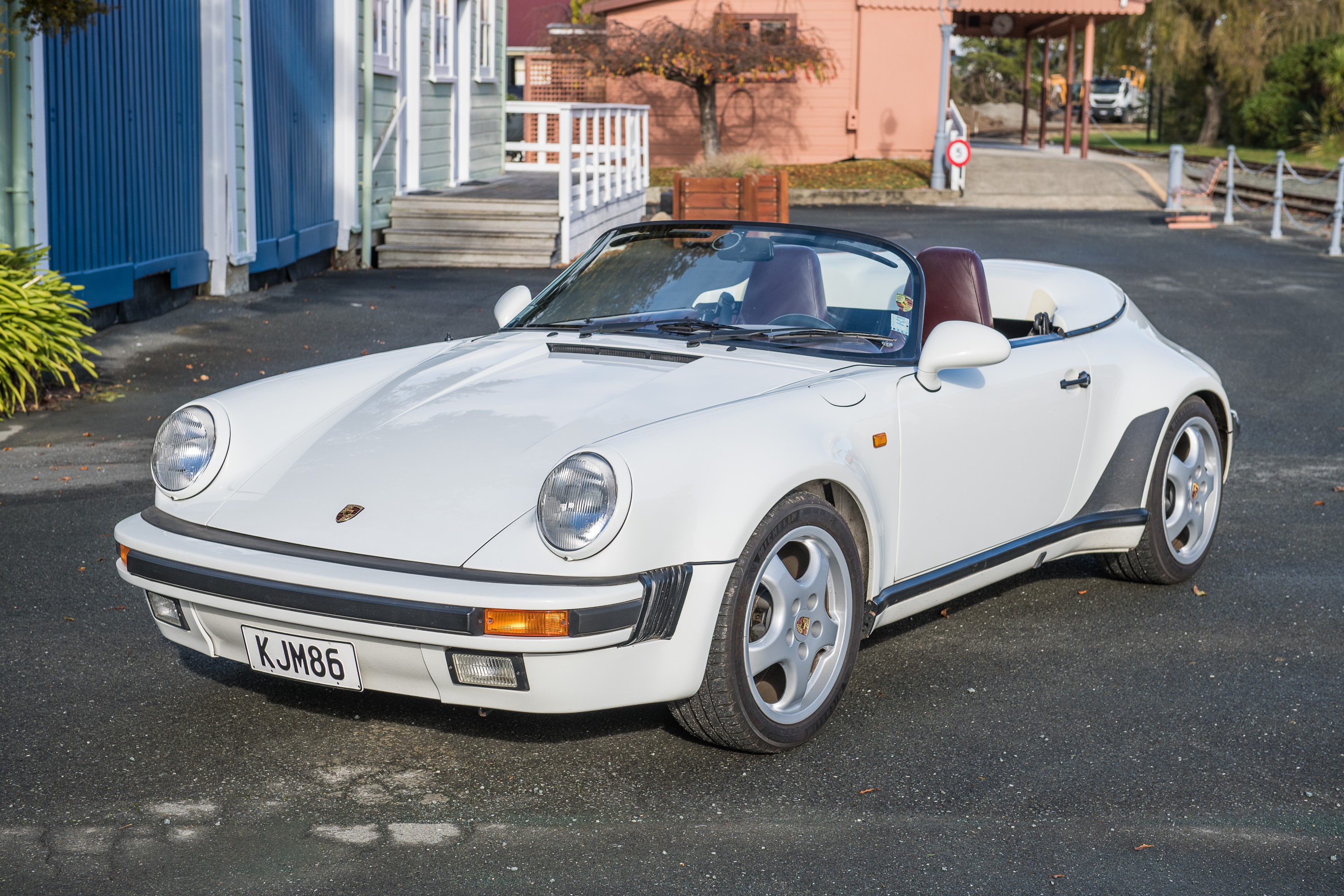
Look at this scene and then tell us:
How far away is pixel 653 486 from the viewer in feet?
11.5

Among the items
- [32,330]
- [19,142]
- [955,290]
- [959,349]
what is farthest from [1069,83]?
[959,349]

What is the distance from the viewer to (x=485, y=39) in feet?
75.9

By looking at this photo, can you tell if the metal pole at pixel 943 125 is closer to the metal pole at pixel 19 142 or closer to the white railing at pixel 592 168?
the white railing at pixel 592 168

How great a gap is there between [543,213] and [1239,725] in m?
14.3

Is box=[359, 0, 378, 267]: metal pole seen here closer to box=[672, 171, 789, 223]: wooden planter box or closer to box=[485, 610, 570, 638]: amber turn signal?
box=[672, 171, 789, 223]: wooden planter box

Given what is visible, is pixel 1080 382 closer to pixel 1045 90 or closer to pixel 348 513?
pixel 348 513

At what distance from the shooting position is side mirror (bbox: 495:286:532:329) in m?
5.30

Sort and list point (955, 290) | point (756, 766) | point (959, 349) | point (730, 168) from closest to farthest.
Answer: point (756, 766) < point (959, 349) < point (955, 290) < point (730, 168)

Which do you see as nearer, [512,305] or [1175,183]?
[512,305]

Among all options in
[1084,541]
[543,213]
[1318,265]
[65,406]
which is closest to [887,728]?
[1084,541]

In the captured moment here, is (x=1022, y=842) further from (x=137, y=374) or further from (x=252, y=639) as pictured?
(x=137, y=374)

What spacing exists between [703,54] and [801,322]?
2436 centimetres

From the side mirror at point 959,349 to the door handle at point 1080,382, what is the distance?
69 cm

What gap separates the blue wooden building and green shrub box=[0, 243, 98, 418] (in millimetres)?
1345
